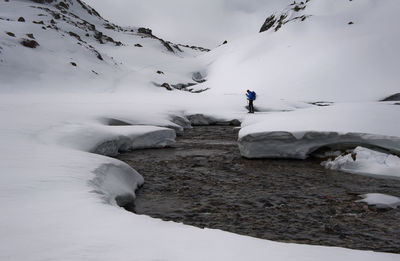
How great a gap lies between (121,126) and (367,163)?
11.0 meters

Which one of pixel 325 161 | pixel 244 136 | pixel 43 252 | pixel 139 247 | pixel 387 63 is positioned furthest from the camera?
pixel 387 63

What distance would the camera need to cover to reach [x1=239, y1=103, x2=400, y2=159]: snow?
1269cm

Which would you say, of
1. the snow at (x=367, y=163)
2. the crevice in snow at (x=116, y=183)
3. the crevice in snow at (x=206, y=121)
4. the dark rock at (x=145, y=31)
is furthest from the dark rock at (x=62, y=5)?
the snow at (x=367, y=163)

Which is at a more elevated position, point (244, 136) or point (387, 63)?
point (387, 63)

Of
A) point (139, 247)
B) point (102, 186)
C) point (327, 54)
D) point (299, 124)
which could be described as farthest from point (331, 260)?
point (327, 54)

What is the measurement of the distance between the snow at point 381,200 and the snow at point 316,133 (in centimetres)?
376

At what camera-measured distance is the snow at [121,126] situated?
4.19 m

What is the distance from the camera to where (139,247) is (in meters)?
3.99

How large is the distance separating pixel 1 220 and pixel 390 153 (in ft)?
39.5

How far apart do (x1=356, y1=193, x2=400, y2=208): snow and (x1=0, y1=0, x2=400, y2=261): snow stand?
3.64 meters

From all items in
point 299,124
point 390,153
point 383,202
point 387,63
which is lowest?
point 383,202

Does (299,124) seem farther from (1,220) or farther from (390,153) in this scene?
(1,220)

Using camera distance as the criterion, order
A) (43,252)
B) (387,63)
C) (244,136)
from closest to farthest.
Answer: (43,252) → (244,136) → (387,63)

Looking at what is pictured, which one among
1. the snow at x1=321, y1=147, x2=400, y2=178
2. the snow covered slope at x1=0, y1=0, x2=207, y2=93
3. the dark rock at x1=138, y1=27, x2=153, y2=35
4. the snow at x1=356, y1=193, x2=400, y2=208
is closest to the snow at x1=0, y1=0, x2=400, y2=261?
the snow covered slope at x1=0, y1=0, x2=207, y2=93
